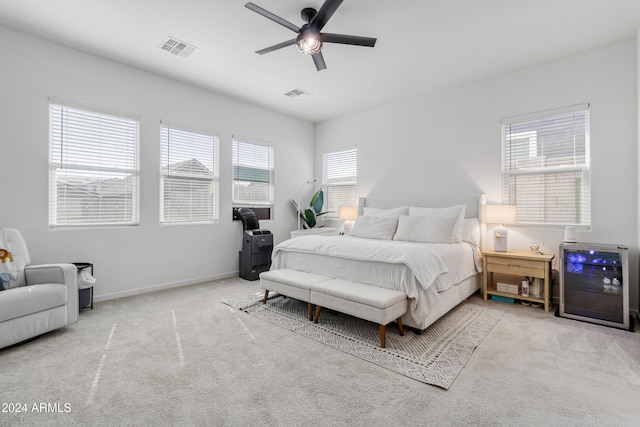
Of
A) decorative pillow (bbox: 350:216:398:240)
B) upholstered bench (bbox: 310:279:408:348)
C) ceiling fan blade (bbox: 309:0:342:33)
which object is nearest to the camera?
ceiling fan blade (bbox: 309:0:342:33)

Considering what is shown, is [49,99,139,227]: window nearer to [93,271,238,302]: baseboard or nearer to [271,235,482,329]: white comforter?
[93,271,238,302]: baseboard

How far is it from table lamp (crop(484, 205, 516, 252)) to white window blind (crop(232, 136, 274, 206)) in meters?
3.54

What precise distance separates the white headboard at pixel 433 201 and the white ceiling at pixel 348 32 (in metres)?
1.65

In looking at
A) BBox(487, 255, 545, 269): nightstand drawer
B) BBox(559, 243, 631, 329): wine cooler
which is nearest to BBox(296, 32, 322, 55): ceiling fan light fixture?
BBox(487, 255, 545, 269): nightstand drawer

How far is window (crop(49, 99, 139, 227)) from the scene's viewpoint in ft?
11.0

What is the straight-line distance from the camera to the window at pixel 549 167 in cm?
347

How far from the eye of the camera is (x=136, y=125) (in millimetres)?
3918

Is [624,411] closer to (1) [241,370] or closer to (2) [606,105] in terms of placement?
(1) [241,370]

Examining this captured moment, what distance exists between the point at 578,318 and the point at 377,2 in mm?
3596

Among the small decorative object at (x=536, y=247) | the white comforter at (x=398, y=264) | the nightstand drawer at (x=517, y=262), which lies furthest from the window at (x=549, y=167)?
the white comforter at (x=398, y=264)

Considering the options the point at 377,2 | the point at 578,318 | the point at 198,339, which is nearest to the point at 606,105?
the point at 578,318

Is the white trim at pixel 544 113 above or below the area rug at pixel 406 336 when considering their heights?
above

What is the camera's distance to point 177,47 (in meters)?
3.34

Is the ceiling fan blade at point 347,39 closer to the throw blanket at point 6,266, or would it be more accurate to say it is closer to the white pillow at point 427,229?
the white pillow at point 427,229
